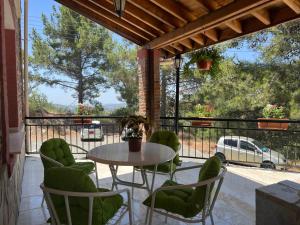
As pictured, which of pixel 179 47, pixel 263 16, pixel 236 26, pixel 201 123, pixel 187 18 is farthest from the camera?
pixel 201 123

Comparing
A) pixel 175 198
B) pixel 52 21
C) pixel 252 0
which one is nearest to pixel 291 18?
pixel 252 0

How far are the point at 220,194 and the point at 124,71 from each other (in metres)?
9.88

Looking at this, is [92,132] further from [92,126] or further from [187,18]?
[187,18]

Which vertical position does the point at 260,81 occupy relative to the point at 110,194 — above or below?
above

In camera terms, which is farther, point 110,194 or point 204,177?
point 204,177

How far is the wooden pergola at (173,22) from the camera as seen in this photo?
297 cm

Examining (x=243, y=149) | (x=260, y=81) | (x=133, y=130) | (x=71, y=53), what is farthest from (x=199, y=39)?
(x=71, y=53)

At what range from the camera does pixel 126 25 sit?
4.86 metres

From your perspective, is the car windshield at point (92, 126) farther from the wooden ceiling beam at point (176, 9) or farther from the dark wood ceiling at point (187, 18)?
the wooden ceiling beam at point (176, 9)

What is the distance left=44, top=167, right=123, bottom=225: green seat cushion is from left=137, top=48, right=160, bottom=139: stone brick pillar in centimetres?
350

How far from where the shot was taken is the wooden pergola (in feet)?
9.75

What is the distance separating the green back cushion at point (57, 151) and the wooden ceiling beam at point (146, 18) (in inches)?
90.5

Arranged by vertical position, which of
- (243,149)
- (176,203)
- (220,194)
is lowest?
(243,149)

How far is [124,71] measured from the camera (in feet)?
41.5
